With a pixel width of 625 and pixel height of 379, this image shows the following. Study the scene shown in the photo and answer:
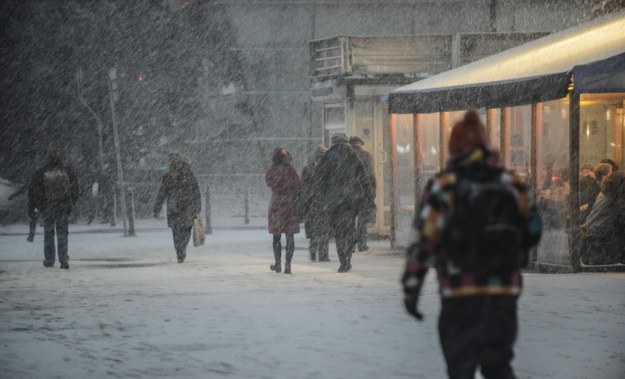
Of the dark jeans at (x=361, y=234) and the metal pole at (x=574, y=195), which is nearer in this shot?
the metal pole at (x=574, y=195)

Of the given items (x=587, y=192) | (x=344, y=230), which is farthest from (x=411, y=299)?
(x=587, y=192)

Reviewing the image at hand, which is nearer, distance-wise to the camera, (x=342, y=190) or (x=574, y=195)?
(x=574, y=195)

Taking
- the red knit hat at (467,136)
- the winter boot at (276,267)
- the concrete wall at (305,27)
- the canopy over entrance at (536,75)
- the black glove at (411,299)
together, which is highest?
the concrete wall at (305,27)

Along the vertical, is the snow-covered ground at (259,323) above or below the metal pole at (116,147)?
below

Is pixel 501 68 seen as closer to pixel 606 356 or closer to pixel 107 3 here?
pixel 606 356

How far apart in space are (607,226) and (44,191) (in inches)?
309

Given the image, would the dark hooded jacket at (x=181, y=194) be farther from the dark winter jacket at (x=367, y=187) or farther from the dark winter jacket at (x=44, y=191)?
the dark winter jacket at (x=367, y=187)

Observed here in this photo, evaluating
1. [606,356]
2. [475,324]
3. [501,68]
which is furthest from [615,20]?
[475,324]

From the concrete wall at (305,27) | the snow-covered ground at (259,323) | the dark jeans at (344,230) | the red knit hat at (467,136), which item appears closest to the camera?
the red knit hat at (467,136)

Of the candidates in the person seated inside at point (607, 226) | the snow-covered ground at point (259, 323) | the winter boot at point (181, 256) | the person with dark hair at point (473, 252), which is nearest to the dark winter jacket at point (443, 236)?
the person with dark hair at point (473, 252)

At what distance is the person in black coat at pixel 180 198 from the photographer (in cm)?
1697

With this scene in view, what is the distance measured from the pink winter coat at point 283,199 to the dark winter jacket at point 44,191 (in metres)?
3.20

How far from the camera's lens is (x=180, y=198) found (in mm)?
16984

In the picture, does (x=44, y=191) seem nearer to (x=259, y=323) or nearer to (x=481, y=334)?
(x=259, y=323)
